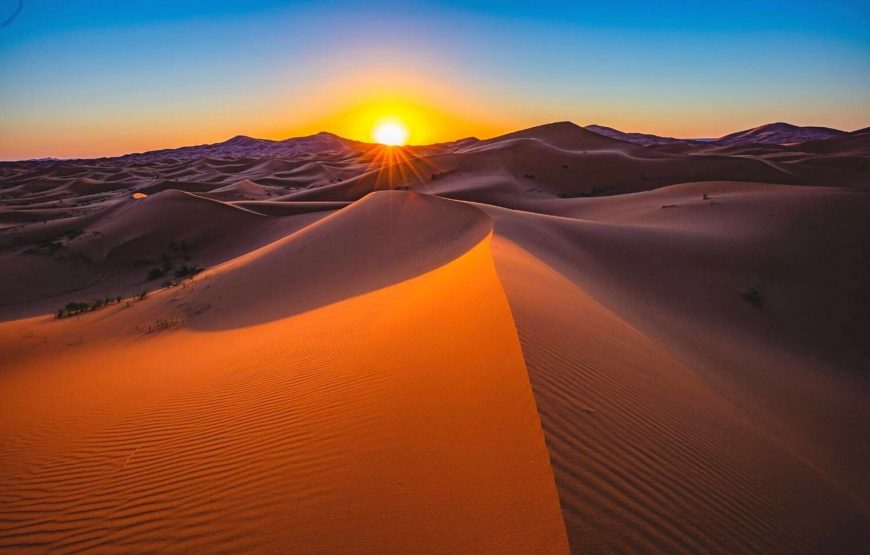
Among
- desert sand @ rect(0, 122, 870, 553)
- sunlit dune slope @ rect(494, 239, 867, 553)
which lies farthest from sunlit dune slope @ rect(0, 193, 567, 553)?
sunlit dune slope @ rect(494, 239, 867, 553)

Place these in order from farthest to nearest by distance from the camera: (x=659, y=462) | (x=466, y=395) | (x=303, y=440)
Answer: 1. (x=466, y=395)
2. (x=303, y=440)
3. (x=659, y=462)

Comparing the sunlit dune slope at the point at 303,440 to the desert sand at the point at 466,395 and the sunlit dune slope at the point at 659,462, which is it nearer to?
the desert sand at the point at 466,395

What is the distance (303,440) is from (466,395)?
1.21m

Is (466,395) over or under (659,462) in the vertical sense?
over

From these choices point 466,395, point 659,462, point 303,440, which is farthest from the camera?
point 466,395

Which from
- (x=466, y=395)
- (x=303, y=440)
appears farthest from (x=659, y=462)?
(x=303, y=440)

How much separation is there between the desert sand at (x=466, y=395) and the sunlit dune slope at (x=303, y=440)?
0.06 feet

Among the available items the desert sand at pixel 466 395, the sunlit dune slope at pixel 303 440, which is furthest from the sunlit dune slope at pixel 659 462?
the sunlit dune slope at pixel 303 440

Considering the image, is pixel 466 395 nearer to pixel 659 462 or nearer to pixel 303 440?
pixel 303 440

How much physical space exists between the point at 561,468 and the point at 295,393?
2514 mm

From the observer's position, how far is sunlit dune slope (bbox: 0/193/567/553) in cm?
222

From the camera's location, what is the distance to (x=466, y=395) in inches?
125

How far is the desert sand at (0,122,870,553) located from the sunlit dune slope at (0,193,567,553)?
0.02 meters

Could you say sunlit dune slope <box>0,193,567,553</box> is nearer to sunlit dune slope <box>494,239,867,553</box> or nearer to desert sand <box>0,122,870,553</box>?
desert sand <box>0,122,870,553</box>
